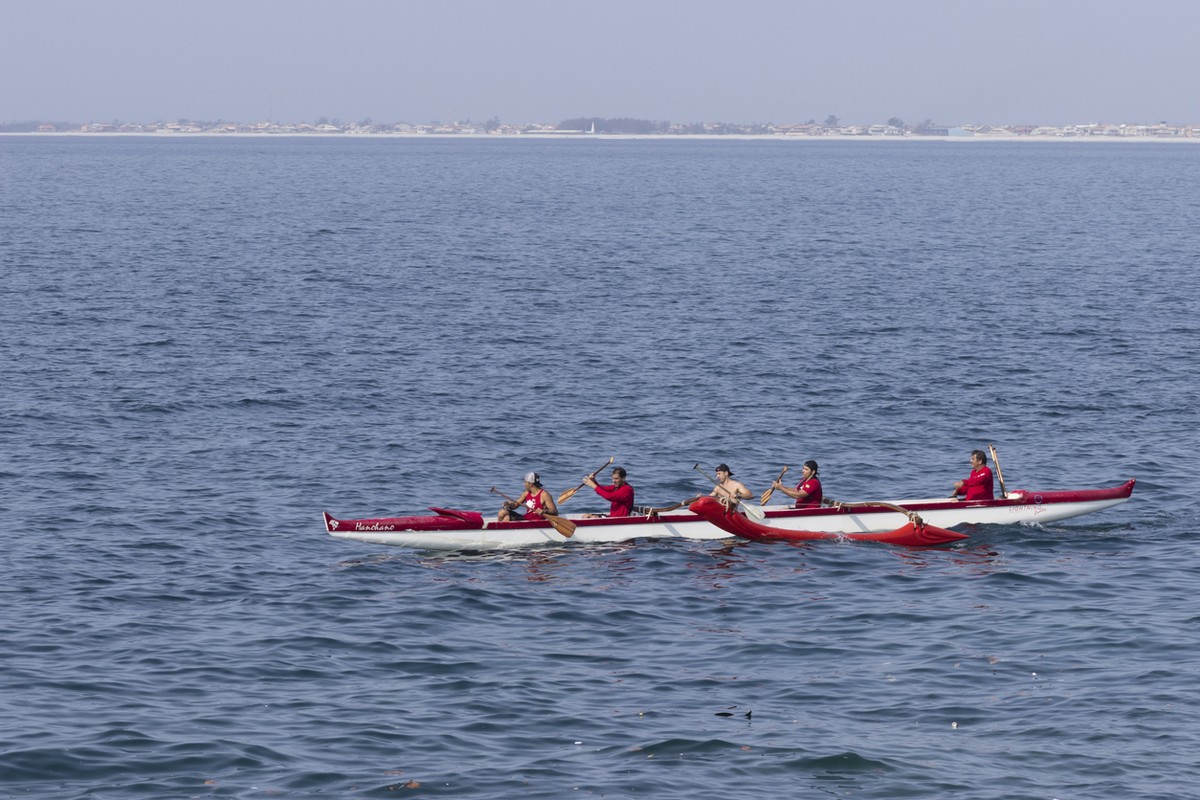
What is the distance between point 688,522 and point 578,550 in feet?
7.82


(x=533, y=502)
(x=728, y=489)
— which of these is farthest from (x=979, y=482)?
(x=533, y=502)

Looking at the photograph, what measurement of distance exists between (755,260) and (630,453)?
152 feet

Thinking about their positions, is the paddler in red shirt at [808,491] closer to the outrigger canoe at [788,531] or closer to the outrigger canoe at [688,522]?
the outrigger canoe at [688,522]

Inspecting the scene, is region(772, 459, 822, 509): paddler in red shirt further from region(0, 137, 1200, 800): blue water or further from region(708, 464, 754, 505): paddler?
region(0, 137, 1200, 800): blue water

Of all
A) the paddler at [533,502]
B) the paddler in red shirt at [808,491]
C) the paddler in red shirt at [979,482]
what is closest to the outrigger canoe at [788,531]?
the paddler in red shirt at [808,491]

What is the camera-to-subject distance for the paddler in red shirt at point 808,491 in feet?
96.6

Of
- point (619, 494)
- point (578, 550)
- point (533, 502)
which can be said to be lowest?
point (578, 550)

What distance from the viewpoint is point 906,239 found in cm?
9488

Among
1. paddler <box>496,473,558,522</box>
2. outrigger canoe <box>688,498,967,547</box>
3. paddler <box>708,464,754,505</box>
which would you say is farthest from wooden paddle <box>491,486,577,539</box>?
paddler <box>708,464,754,505</box>

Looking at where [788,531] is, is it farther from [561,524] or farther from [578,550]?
[561,524]

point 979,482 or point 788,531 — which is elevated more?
point 979,482

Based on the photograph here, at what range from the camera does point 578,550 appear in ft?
93.9

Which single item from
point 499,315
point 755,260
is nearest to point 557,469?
point 499,315

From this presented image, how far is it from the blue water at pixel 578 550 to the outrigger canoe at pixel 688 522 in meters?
0.47
